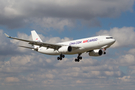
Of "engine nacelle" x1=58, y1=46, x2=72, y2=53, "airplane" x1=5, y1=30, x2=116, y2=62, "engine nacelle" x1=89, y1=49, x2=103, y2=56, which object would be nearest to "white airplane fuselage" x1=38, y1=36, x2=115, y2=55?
"airplane" x1=5, y1=30, x2=116, y2=62

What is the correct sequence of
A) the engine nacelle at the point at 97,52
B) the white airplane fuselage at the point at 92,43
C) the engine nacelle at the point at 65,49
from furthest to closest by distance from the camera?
the engine nacelle at the point at 97,52, the engine nacelle at the point at 65,49, the white airplane fuselage at the point at 92,43

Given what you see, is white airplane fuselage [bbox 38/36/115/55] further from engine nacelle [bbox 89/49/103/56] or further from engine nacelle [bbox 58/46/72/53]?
engine nacelle [bbox 89/49/103/56]

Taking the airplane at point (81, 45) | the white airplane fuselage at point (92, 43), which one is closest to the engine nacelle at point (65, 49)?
the airplane at point (81, 45)

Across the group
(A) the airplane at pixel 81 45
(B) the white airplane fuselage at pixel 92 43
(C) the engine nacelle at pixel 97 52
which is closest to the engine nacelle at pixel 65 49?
(A) the airplane at pixel 81 45

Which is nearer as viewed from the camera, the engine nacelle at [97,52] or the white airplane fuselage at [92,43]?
the white airplane fuselage at [92,43]

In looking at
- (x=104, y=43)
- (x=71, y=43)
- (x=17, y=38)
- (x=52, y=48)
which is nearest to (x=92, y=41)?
(x=104, y=43)

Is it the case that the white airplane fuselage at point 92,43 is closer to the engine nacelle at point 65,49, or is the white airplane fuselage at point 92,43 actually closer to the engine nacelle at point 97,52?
the engine nacelle at point 65,49

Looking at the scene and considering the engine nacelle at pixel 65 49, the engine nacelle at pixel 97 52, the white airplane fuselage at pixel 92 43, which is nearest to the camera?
the white airplane fuselage at pixel 92 43

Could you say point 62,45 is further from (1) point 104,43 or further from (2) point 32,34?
(2) point 32,34

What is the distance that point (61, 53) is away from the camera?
6712 cm

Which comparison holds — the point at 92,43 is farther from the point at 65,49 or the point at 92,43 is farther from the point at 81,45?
the point at 65,49

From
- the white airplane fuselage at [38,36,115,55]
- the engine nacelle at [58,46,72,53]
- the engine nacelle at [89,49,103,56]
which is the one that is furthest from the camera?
the engine nacelle at [89,49,103,56]

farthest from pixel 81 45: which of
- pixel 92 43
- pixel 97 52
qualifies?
pixel 97 52

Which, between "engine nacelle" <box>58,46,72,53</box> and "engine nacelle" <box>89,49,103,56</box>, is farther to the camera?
"engine nacelle" <box>89,49,103,56</box>
